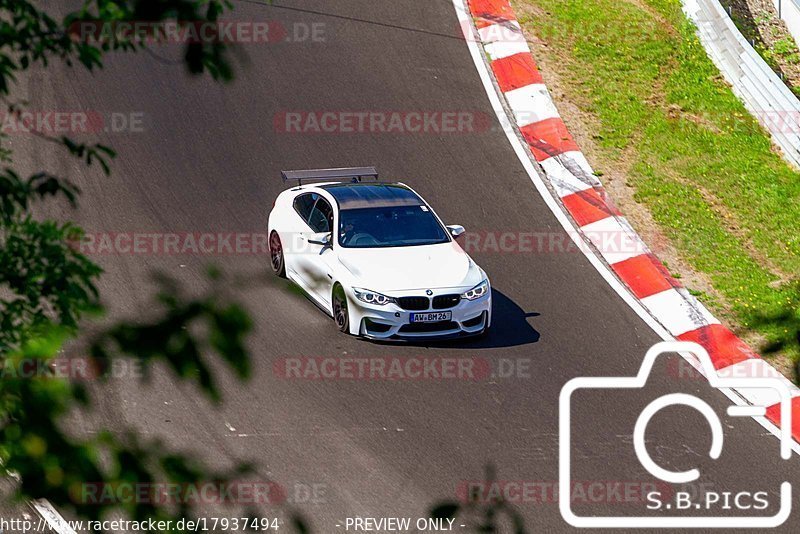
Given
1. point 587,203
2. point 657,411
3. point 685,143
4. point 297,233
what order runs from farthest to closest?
point 685,143
point 587,203
point 297,233
point 657,411

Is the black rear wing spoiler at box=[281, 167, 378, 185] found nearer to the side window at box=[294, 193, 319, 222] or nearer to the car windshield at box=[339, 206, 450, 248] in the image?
the side window at box=[294, 193, 319, 222]

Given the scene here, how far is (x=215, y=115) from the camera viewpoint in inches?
642

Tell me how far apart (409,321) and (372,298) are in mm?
477

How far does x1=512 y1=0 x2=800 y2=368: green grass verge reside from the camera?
1362cm

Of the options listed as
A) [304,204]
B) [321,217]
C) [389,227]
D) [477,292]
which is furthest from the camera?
[304,204]

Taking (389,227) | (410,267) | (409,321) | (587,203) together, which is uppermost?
(389,227)

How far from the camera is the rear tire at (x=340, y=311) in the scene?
39.7 feet

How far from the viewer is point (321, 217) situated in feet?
43.1

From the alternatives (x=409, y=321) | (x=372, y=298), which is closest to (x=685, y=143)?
(x=409, y=321)

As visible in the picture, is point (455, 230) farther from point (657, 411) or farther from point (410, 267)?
point (657, 411)

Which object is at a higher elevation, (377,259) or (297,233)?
(377,259)

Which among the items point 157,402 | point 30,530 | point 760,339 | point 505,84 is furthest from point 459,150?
point 30,530

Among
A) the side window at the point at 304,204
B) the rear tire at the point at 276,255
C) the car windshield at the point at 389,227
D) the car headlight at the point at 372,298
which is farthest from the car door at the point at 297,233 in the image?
the car headlight at the point at 372,298

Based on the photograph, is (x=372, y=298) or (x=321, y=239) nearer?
(x=372, y=298)
